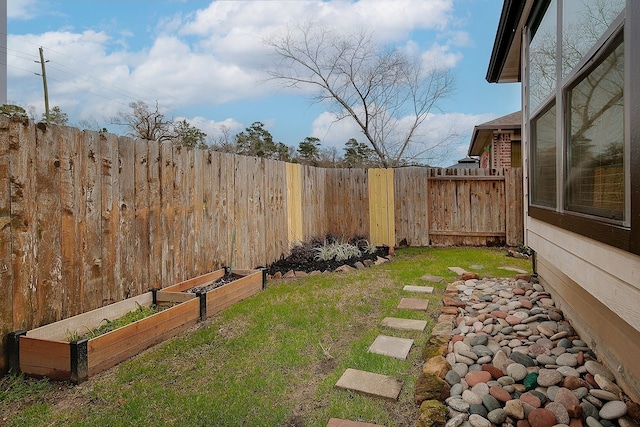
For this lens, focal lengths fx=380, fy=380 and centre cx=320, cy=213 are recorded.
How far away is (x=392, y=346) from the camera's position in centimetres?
288

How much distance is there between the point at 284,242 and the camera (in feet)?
20.6

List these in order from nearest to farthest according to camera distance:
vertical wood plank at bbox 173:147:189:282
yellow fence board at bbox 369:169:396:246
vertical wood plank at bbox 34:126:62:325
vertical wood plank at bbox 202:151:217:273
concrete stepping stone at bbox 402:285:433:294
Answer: vertical wood plank at bbox 34:126:62:325 → vertical wood plank at bbox 173:147:189:282 → vertical wood plank at bbox 202:151:217:273 → concrete stepping stone at bbox 402:285:433:294 → yellow fence board at bbox 369:169:396:246

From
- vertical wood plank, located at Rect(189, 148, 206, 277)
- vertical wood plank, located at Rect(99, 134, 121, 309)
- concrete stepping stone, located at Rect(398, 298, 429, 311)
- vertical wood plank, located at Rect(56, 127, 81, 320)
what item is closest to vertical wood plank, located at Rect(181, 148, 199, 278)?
vertical wood plank, located at Rect(189, 148, 206, 277)

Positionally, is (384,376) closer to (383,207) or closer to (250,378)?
(250,378)

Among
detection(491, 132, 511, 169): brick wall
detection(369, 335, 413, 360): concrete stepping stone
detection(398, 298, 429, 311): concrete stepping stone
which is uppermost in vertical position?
detection(491, 132, 511, 169): brick wall

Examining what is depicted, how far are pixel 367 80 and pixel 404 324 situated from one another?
433 inches

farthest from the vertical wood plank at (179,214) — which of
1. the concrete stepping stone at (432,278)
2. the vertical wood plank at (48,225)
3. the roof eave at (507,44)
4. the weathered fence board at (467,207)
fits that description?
the weathered fence board at (467,207)

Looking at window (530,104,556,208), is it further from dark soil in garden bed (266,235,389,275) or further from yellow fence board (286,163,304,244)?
yellow fence board (286,163,304,244)

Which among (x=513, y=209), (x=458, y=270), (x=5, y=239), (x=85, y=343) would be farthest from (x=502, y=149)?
(x=5, y=239)

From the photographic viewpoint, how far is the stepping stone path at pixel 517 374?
1.89 meters

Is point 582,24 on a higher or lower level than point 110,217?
higher

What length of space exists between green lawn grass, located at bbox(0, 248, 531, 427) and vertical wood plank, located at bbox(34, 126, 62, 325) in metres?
0.52

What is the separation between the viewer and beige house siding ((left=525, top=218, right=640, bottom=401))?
1524 mm

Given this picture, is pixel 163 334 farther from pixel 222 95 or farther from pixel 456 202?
pixel 222 95
